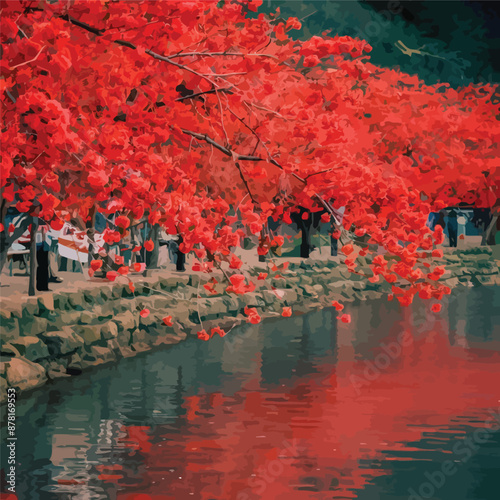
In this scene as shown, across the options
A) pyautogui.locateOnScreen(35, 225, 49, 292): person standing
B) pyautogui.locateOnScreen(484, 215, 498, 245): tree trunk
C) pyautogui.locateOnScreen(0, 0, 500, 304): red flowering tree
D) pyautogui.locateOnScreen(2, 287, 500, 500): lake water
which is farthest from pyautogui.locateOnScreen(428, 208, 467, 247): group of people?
pyautogui.locateOnScreen(2, 287, 500, 500): lake water

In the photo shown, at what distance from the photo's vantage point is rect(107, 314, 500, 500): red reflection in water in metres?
9.73

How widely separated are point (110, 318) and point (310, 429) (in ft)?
26.1

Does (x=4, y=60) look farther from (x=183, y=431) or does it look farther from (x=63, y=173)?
(x=183, y=431)

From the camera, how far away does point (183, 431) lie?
1216 centimetres

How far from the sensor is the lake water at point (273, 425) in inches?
383

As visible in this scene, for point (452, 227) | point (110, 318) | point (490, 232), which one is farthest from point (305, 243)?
point (110, 318)

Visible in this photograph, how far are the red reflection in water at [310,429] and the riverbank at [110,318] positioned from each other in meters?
1.49

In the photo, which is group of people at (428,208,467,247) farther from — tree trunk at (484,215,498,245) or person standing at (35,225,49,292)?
person standing at (35,225,49,292)

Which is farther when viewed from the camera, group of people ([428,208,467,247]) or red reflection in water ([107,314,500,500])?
group of people ([428,208,467,247])

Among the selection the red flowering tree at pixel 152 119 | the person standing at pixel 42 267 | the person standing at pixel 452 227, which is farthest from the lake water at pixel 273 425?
the person standing at pixel 452 227

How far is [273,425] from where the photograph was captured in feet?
40.9

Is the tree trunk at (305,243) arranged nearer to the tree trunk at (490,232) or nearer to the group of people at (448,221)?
the group of people at (448,221)

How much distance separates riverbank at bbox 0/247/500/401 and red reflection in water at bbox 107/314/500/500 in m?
1.49

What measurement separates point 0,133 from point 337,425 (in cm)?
563
